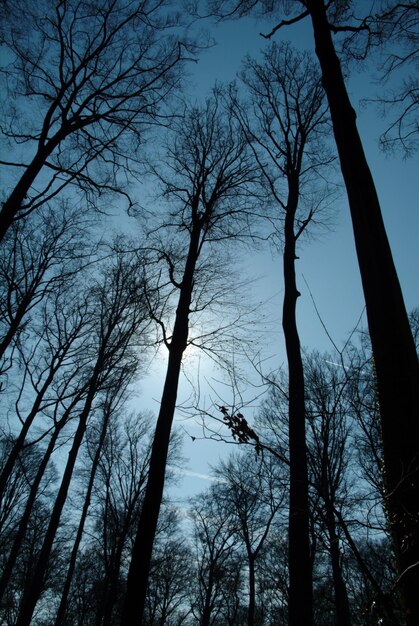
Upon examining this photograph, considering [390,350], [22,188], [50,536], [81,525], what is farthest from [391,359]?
[81,525]

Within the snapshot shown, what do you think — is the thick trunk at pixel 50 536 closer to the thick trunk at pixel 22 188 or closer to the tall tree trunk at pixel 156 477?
the tall tree trunk at pixel 156 477

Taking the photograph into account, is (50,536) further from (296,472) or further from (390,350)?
(390,350)

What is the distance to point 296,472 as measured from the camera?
505 cm

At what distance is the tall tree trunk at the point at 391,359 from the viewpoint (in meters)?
1.62

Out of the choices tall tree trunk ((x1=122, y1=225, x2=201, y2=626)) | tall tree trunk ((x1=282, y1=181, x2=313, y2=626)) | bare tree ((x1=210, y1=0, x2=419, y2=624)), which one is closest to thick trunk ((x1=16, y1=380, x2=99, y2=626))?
tall tree trunk ((x1=122, y1=225, x2=201, y2=626))

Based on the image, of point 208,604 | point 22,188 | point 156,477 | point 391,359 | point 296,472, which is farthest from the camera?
point 208,604

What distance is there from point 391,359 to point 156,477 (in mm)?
5206

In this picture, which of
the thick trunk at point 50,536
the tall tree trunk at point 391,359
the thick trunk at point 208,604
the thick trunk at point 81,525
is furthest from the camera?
the thick trunk at point 208,604

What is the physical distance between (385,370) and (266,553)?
26.8m

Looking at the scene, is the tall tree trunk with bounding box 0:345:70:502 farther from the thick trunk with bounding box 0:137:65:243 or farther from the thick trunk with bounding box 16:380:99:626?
the thick trunk with bounding box 0:137:65:243

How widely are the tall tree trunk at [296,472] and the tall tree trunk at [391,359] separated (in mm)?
1578

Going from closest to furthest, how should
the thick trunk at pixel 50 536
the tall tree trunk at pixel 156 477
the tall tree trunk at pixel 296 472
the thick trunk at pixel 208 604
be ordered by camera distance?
the tall tree trunk at pixel 296 472, the tall tree trunk at pixel 156 477, the thick trunk at pixel 50 536, the thick trunk at pixel 208 604

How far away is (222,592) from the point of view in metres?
25.0

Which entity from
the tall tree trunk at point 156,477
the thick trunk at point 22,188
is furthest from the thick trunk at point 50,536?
the thick trunk at point 22,188
